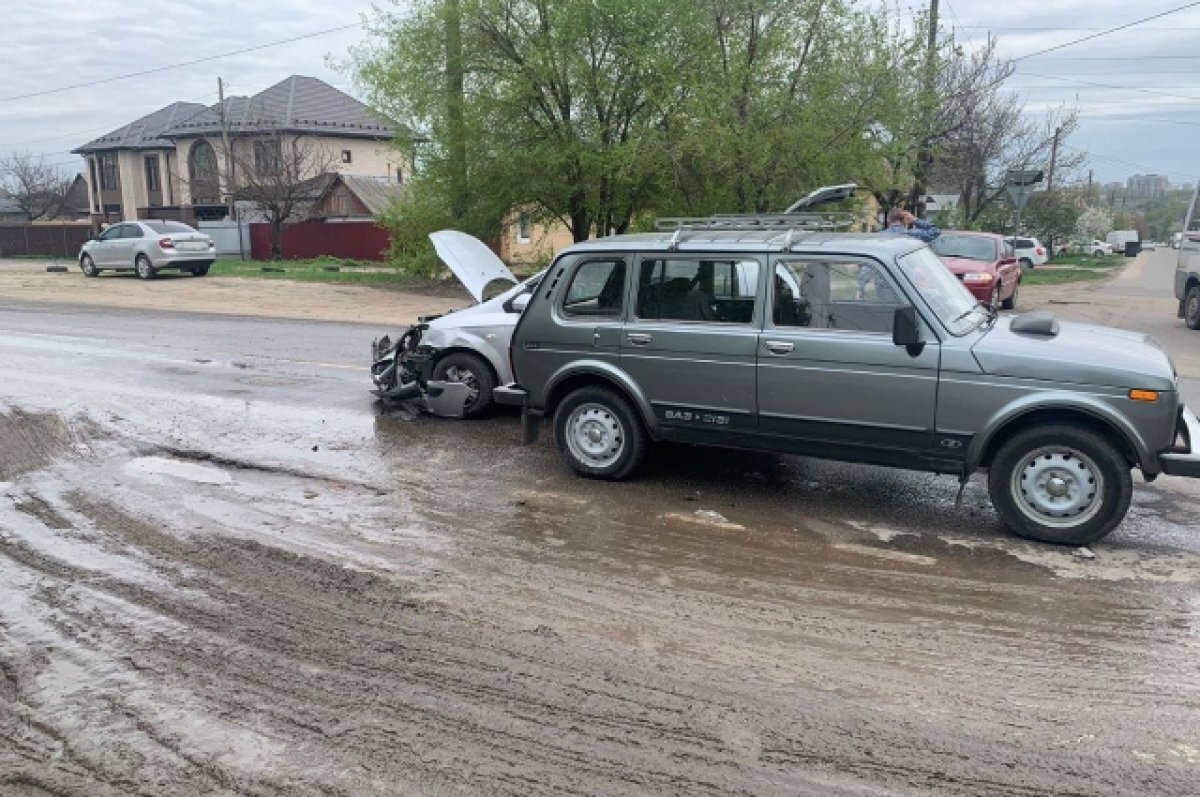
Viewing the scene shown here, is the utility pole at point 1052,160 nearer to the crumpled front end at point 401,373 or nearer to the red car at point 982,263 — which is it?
the red car at point 982,263

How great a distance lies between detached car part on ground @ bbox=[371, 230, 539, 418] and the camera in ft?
29.6

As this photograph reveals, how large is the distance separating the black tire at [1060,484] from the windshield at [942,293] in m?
0.81

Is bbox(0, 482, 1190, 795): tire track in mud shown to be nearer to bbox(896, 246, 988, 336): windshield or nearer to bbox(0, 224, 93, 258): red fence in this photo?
bbox(896, 246, 988, 336): windshield

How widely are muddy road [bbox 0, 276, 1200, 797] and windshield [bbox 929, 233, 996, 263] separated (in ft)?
40.6

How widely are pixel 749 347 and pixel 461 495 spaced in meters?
2.25

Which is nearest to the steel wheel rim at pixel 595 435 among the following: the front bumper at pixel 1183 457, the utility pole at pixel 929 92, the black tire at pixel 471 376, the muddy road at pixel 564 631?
the muddy road at pixel 564 631

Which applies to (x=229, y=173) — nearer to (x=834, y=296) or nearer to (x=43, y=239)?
(x=43, y=239)

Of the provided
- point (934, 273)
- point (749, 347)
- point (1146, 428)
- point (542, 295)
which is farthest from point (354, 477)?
point (1146, 428)

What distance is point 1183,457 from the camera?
215 inches

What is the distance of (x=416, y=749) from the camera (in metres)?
3.59

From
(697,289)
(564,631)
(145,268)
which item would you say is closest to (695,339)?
(697,289)

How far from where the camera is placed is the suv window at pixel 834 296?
238 inches

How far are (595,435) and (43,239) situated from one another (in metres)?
45.7

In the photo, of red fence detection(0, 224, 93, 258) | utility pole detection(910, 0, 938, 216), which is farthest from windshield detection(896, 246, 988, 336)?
red fence detection(0, 224, 93, 258)
